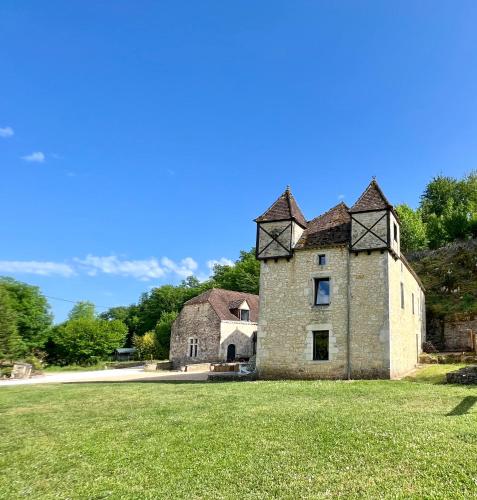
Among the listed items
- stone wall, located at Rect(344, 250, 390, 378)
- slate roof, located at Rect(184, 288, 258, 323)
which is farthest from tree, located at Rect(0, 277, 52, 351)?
stone wall, located at Rect(344, 250, 390, 378)

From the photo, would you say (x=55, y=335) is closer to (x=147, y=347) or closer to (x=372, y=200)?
(x=147, y=347)

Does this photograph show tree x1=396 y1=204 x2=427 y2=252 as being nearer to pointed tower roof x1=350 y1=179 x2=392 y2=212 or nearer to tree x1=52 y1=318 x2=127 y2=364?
pointed tower roof x1=350 y1=179 x2=392 y2=212

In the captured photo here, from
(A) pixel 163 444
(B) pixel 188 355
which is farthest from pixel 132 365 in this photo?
(A) pixel 163 444

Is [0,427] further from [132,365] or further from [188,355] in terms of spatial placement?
[132,365]

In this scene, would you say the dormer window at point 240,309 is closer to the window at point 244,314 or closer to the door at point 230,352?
the window at point 244,314

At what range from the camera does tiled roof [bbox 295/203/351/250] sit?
19.2 meters

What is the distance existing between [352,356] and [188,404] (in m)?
8.10

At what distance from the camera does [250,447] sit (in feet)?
24.8

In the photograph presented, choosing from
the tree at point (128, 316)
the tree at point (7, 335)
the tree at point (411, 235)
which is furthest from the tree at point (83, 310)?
the tree at point (411, 235)

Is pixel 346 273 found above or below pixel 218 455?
above

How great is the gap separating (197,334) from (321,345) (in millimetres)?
16943

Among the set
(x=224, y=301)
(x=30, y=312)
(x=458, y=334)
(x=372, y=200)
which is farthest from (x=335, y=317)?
(x=30, y=312)

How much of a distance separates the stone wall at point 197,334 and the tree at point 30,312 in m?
16.5

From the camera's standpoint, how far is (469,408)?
10.0m
